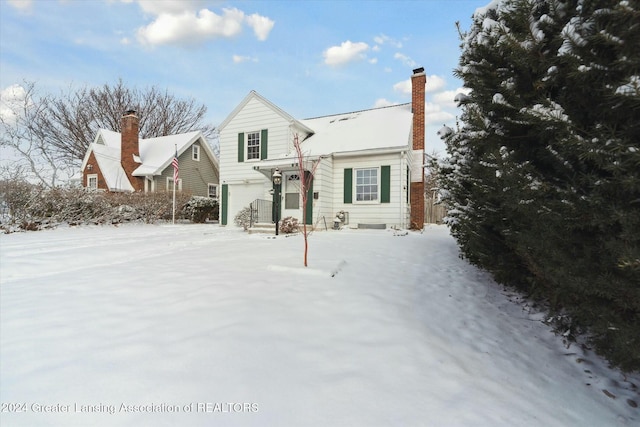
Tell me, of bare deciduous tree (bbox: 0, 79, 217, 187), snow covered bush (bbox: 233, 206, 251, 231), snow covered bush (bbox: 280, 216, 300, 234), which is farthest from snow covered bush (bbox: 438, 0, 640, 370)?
bare deciduous tree (bbox: 0, 79, 217, 187)

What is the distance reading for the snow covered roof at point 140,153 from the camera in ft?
61.2

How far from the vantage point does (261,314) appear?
293 cm

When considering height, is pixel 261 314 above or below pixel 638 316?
below

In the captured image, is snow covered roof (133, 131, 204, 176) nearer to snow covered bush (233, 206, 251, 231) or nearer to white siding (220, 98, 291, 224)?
white siding (220, 98, 291, 224)

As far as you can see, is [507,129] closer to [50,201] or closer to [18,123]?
[50,201]

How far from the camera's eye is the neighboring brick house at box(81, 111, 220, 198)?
61.5ft

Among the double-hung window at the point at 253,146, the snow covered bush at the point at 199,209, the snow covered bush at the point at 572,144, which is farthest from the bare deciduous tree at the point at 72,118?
the snow covered bush at the point at 572,144

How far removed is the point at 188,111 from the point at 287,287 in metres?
32.4

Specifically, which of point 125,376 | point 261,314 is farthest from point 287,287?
point 125,376

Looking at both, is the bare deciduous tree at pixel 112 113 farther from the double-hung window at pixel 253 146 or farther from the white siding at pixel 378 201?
the white siding at pixel 378 201

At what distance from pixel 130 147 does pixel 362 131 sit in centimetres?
1545

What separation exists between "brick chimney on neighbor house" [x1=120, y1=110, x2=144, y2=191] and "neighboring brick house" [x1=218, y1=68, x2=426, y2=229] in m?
8.61

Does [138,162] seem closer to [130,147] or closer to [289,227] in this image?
[130,147]

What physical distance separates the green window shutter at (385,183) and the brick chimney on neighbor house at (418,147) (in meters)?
1.67
